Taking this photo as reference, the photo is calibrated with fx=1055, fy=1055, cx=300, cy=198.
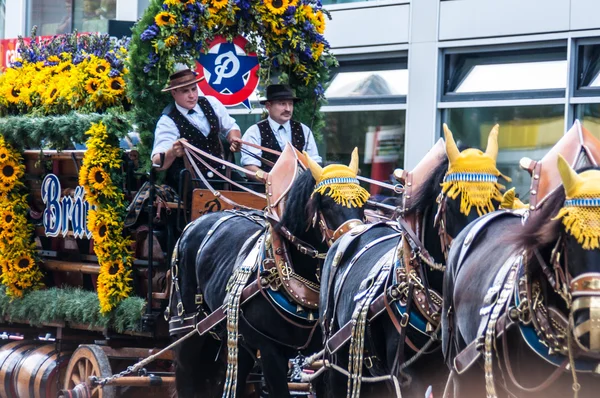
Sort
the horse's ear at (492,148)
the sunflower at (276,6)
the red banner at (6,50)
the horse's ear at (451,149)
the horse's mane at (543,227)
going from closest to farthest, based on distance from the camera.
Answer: the horse's mane at (543,227)
the horse's ear at (451,149)
the horse's ear at (492,148)
the sunflower at (276,6)
the red banner at (6,50)

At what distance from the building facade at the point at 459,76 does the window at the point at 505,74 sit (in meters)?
0.01

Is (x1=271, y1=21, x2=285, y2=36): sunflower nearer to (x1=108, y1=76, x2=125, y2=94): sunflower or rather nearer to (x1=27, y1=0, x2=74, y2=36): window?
(x1=108, y1=76, x2=125, y2=94): sunflower

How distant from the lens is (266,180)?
6.74 meters

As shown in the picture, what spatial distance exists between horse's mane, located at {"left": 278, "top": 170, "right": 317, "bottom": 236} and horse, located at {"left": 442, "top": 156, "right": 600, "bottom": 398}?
1.80m

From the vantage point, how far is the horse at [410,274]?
489 centimetres

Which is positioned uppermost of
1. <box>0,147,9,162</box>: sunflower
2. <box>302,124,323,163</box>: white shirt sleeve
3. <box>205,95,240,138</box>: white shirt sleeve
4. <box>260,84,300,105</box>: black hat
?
<box>260,84,300,105</box>: black hat

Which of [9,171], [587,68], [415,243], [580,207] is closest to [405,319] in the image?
[415,243]

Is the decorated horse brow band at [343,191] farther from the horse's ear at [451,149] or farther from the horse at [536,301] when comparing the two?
the horse at [536,301]

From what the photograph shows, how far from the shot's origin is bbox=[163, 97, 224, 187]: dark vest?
7.89 metres

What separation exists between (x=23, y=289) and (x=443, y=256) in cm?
488

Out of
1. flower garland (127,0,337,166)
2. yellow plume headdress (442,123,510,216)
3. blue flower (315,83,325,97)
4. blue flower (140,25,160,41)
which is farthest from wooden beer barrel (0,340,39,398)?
yellow plume headdress (442,123,510,216)

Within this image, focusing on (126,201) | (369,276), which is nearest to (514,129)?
(126,201)

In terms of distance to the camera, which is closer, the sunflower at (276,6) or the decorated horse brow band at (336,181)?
the decorated horse brow band at (336,181)

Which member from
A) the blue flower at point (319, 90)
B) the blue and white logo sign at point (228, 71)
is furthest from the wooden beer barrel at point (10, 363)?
the blue flower at point (319, 90)
